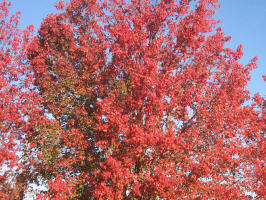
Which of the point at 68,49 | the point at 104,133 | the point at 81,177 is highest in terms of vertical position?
the point at 68,49

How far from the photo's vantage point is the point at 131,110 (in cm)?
1555

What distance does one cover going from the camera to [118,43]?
1680 centimetres

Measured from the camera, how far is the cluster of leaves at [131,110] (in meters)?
13.9

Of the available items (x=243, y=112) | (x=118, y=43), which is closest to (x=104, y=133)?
(x=118, y=43)

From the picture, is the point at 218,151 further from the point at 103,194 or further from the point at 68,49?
the point at 68,49

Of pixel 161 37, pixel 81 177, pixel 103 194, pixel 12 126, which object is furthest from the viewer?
pixel 12 126

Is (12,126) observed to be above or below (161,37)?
below

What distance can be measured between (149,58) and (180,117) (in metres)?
4.01

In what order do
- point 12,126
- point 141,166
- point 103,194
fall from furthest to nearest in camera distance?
point 12,126 → point 141,166 → point 103,194

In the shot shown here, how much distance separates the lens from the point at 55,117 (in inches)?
686

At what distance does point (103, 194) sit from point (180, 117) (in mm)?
6315

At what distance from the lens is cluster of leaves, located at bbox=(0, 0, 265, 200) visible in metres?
13.9

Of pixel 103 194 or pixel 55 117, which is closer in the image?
pixel 103 194

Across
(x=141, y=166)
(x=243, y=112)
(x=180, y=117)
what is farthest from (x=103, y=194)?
(x=243, y=112)
